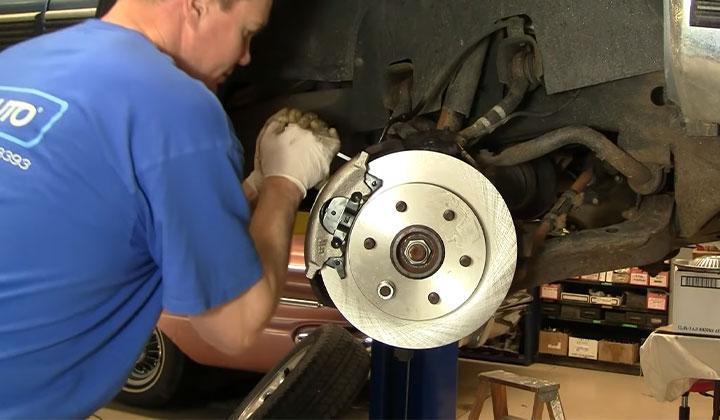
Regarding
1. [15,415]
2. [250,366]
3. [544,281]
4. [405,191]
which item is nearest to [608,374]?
[250,366]

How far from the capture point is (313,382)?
1.67m

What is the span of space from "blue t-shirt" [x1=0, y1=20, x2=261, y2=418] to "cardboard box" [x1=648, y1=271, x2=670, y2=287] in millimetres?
4650

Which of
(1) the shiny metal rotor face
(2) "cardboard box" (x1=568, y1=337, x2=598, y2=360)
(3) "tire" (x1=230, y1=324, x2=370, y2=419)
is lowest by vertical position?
(2) "cardboard box" (x1=568, y1=337, x2=598, y2=360)

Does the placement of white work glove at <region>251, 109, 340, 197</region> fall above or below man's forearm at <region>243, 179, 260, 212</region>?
above

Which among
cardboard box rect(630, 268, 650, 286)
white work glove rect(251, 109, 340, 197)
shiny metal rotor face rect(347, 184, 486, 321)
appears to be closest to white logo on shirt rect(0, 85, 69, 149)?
white work glove rect(251, 109, 340, 197)

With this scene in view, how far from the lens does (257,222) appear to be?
0.99m

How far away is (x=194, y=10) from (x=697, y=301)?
2.81 meters

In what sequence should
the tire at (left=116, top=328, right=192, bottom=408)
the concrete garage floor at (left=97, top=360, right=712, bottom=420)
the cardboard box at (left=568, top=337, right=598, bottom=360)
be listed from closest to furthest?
the tire at (left=116, top=328, right=192, bottom=408)
the concrete garage floor at (left=97, top=360, right=712, bottom=420)
the cardboard box at (left=568, top=337, right=598, bottom=360)

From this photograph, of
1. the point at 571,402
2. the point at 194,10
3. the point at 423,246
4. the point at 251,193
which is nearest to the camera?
the point at 194,10

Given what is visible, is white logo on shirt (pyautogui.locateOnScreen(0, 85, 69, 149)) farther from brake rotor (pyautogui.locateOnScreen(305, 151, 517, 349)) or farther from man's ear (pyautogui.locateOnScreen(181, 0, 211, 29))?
brake rotor (pyautogui.locateOnScreen(305, 151, 517, 349))

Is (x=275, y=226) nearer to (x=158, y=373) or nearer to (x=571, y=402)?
(x=158, y=373)

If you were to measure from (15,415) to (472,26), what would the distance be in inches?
33.1

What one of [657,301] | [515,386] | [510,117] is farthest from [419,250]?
[657,301]

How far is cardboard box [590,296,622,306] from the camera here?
5043mm
